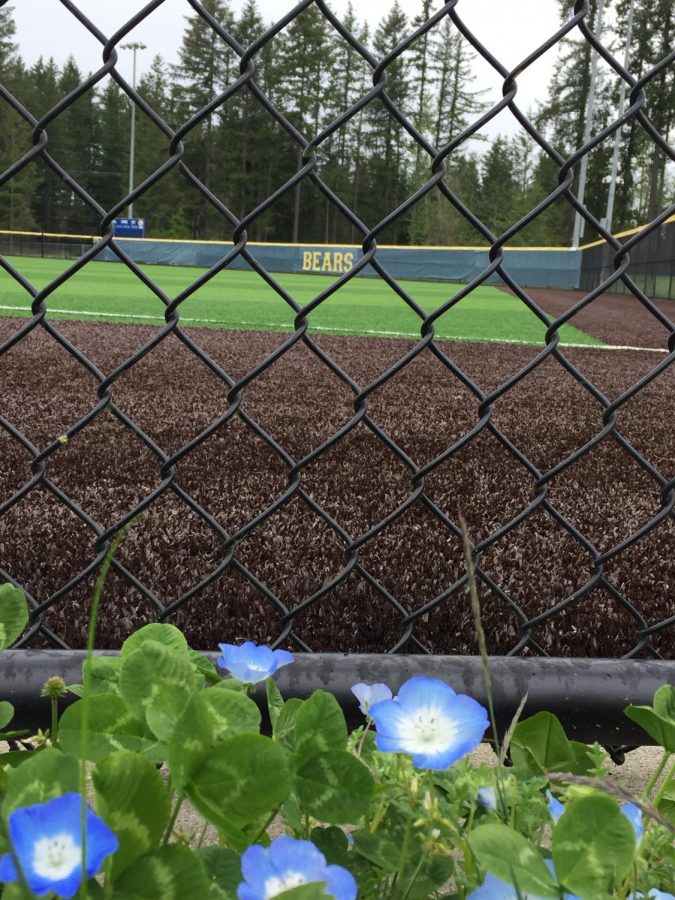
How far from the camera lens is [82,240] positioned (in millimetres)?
35812

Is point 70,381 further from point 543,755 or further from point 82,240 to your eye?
point 82,240

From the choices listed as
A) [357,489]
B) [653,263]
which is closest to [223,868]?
[357,489]

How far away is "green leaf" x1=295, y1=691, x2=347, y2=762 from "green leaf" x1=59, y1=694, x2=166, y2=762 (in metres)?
0.07

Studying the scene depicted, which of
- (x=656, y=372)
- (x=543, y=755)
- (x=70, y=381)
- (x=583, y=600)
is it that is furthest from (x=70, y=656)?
(x=70, y=381)

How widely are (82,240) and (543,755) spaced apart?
37.7 meters

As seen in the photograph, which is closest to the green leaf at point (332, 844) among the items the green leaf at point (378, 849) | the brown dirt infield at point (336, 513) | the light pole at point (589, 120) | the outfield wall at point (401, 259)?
the green leaf at point (378, 849)

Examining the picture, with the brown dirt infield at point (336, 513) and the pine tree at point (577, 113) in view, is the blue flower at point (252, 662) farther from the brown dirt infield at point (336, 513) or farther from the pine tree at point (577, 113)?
the pine tree at point (577, 113)

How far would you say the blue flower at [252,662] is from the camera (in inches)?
20.1

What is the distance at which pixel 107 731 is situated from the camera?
0.46 meters

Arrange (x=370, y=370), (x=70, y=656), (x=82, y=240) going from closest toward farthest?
(x=70, y=656) < (x=370, y=370) < (x=82, y=240)

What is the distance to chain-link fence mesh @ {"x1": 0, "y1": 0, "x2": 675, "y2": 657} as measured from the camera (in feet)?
2.96

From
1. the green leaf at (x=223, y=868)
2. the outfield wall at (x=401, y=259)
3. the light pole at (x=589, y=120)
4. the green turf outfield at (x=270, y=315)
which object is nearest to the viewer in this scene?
the green leaf at (x=223, y=868)

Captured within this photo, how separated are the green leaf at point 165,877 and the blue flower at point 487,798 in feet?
0.60

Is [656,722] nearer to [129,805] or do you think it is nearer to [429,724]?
[429,724]
